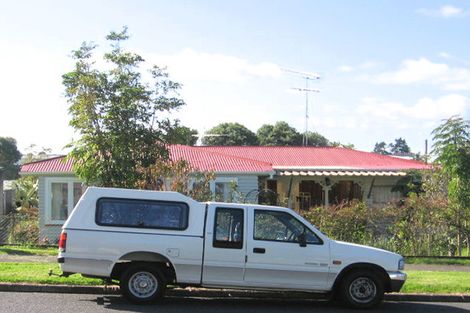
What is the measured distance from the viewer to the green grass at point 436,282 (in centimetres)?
1091

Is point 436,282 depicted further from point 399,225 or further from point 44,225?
point 44,225

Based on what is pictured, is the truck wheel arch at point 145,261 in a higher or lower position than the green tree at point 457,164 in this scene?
lower

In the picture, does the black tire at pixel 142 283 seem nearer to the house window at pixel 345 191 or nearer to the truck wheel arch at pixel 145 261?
the truck wheel arch at pixel 145 261

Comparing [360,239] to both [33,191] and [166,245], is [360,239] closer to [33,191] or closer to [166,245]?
[166,245]

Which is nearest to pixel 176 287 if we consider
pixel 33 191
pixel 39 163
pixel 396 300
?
pixel 396 300

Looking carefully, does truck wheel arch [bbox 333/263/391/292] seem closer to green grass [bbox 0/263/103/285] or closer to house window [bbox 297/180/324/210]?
green grass [bbox 0/263/103/285]

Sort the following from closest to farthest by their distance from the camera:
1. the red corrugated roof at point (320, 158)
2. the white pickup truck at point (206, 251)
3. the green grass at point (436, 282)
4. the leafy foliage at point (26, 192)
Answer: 1. the white pickup truck at point (206, 251)
2. the green grass at point (436, 282)
3. the red corrugated roof at point (320, 158)
4. the leafy foliage at point (26, 192)

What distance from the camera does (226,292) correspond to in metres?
10.5

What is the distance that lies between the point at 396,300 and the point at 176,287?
388 cm

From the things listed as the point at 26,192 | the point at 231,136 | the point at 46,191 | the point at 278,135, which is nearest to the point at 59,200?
the point at 46,191

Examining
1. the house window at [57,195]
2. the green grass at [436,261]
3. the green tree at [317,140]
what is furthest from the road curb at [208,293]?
the green tree at [317,140]

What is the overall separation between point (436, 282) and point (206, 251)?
196 inches

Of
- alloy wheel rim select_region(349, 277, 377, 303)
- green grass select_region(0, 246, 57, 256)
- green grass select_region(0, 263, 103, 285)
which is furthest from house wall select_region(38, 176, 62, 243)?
alloy wheel rim select_region(349, 277, 377, 303)

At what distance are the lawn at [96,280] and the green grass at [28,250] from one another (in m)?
2.81
